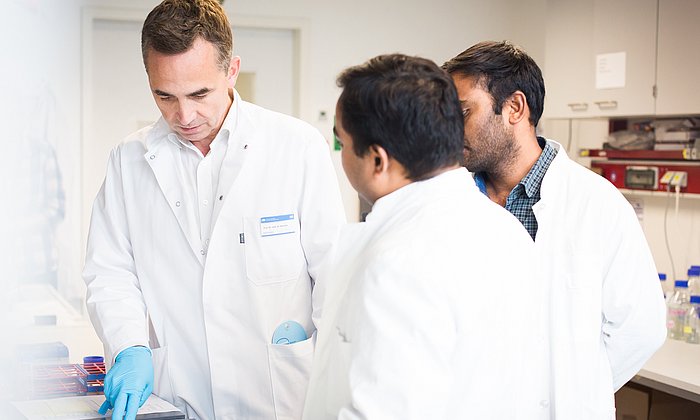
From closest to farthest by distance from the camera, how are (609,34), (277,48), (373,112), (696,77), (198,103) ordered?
(373,112), (198,103), (696,77), (609,34), (277,48)

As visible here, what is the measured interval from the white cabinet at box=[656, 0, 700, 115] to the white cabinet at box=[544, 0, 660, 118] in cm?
4

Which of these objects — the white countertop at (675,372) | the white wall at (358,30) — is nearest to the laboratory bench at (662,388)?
the white countertop at (675,372)

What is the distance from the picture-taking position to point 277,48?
416 centimetres

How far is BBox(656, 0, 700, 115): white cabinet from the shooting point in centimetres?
274

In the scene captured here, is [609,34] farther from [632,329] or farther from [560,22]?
[632,329]

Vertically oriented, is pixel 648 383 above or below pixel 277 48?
below

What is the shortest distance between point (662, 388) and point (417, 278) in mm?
1694

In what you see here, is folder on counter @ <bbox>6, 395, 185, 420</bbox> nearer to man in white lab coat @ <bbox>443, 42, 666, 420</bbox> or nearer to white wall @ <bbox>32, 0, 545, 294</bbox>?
man in white lab coat @ <bbox>443, 42, 666, 420</bbox>

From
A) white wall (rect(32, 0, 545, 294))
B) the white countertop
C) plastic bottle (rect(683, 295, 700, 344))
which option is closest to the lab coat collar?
the white countertop

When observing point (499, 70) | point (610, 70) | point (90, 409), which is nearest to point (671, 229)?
point (610, 70)

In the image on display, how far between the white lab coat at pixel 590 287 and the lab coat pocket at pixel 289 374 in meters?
0.47

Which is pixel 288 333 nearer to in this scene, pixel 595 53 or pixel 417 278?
pixel 417 278

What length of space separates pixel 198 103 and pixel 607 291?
861 mm

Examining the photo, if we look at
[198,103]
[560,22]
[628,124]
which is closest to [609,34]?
[560,22]
